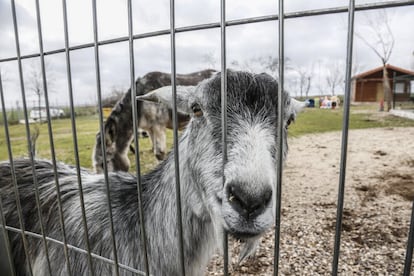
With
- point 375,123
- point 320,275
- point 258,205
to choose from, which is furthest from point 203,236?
point 375,123

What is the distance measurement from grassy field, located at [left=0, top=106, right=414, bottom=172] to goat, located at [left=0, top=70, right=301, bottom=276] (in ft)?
17.6

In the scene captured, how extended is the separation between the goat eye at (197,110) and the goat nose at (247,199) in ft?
2.08

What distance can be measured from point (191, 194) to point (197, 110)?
523 millimetres

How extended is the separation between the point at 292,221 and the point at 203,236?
2.95 metres

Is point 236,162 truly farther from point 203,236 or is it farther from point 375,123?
point 375,123

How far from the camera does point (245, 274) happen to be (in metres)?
3.22

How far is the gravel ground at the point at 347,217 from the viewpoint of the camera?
11.0ft

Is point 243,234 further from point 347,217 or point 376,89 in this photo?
point 376,89

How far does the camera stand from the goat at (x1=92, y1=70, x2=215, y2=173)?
5867 millimetres

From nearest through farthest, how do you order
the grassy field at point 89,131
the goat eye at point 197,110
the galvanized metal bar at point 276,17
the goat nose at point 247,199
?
the galvanized metal bar at point 276,17 < the goat nose at point 247,199 < the goat eye at point 197,110 < the grassy field at point 89,131

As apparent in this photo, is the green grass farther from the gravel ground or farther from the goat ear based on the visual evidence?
the goat ear

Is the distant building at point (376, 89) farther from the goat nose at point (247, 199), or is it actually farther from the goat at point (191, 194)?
the goat nose at point (247, 199)

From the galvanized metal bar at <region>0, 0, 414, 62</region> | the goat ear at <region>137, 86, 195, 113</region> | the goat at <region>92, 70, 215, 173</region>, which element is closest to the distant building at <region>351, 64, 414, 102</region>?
the goat at <region>92, 70, 215, 173</region>

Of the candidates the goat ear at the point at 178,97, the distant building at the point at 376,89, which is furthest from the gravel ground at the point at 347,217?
the distant building at the point at 376,89
